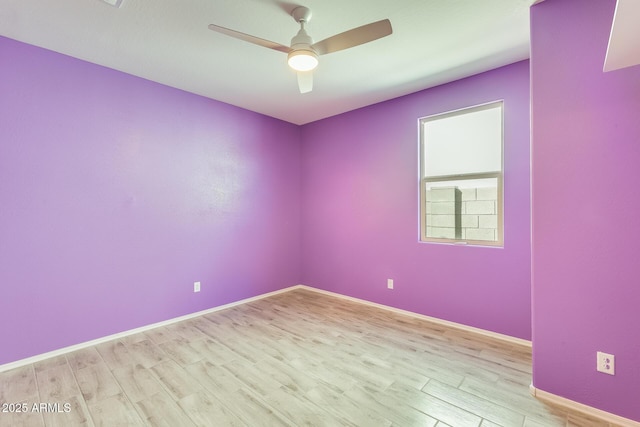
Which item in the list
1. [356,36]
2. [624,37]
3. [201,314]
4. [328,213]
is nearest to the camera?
[624,37]

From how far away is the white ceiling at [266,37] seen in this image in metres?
1.90

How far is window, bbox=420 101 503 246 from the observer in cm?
283

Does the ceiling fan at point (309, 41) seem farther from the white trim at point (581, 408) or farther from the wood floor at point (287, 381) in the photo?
the white trim at point (581, 408)

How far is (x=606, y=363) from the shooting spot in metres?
1.67

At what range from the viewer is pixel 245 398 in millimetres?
1883

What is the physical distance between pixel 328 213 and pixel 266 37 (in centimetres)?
253

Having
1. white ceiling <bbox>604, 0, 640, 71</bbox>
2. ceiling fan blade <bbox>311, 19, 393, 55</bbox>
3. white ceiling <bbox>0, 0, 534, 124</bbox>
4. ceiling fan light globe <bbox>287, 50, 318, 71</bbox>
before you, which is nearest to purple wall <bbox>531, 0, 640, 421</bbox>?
white ceiling <bbox>604, 0, 640, 71</bbox>

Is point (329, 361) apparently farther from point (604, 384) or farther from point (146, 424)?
point (604, 384)

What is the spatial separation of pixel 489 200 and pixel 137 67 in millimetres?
3791

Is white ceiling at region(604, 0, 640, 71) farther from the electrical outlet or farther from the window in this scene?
the electrical outlet

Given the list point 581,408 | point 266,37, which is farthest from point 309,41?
point 581,408

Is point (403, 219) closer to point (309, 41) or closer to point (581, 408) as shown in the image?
point (581, 408)

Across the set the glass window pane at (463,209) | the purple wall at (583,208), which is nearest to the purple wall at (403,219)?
the glass window pane at (463,209)

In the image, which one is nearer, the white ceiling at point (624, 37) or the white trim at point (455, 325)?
the white ceiling at point (624, 37)
